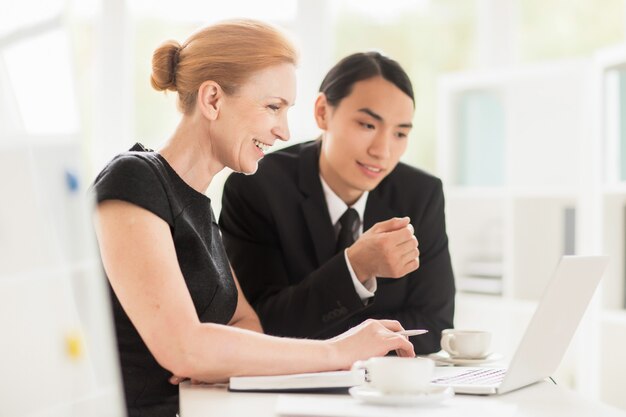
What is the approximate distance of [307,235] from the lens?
238 centimetres

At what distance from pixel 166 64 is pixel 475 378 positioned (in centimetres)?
84

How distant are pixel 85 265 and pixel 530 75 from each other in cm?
329

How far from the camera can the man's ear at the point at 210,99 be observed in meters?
1.75

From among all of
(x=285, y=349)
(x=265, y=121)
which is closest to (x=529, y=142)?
(x=265, y=121)

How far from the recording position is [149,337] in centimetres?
141

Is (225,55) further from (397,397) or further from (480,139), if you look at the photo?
(480,139)

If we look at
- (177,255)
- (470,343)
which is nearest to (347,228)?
(470,343)

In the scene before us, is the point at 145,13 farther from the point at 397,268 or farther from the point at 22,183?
the point at 22,183

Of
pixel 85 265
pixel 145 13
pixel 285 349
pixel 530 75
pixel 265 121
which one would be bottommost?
pixel 285 349

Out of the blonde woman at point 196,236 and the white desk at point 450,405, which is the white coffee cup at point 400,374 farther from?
the blonde woman at point 196,236

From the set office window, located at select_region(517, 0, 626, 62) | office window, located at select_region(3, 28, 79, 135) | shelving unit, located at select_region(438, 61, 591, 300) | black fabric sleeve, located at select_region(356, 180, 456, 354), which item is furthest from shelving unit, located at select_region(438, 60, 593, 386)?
office window, located at select_region(3, 28, 79, 135)

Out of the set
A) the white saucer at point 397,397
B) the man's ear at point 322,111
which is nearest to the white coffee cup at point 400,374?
the white saucer at point 397,397

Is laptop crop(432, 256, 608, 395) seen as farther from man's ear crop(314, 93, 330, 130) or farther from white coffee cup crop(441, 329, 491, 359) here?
man's ear crop(314, 93, 330, 130)

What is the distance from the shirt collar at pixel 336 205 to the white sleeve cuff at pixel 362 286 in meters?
0.36
